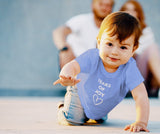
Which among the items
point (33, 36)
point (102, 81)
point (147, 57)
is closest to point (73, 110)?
point (102, 81)

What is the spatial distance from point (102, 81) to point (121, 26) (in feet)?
1.01

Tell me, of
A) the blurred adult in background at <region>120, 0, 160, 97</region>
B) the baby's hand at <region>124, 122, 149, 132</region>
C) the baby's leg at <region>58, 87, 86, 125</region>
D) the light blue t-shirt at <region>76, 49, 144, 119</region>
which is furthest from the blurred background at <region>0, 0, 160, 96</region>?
the baby's hand at <region>124, 122, 149, 132</region>

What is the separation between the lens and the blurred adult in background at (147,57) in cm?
421

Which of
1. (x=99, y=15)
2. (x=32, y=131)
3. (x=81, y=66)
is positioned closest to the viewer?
(x=32, y=131)

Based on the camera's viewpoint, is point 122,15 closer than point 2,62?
Yes

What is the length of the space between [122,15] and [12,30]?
353 centimetres

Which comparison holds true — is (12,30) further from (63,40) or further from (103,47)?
(103,47)

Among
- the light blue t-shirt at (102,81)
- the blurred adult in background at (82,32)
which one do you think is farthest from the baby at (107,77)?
the blurred adult in background at (82,32)

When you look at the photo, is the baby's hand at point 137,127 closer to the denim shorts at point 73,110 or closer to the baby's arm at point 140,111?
the baby's arm at point 140,111

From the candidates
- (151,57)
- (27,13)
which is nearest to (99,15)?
(151,57)

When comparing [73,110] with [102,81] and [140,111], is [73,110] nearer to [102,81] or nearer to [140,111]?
[102,81]

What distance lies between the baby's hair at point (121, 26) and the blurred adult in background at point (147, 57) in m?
2.65

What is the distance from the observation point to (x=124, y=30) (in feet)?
4.95

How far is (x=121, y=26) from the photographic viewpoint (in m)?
1.51
